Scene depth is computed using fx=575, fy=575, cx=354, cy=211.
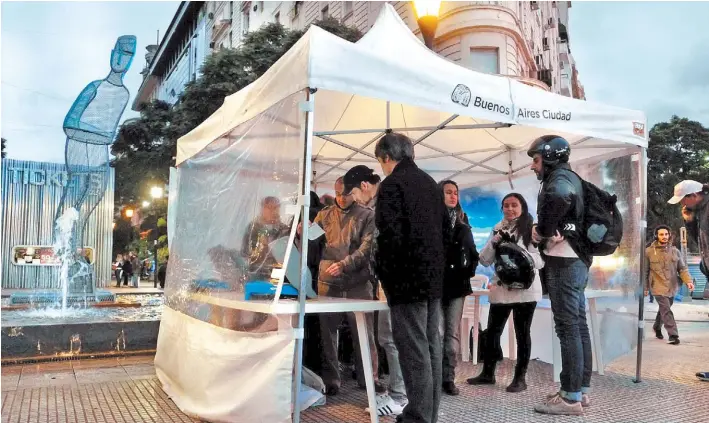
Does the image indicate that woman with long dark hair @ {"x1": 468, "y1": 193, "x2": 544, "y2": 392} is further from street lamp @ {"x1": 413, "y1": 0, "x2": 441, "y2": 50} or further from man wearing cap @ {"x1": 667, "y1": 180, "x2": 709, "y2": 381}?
street lamp @ {"x1": 413, "y1": 0, "x2": 441, "y2": 50}

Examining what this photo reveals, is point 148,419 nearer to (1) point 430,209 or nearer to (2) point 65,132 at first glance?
(1) point 430,209

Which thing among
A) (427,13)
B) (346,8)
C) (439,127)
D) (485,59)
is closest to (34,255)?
(346,8)

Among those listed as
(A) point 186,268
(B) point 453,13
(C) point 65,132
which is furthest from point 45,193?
(A) point 186,268

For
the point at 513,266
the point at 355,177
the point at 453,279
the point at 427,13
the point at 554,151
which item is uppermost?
the point at 427,13

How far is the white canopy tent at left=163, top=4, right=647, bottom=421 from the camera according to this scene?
360 cm

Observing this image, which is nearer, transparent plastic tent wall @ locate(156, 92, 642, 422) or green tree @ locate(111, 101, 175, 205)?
transparent plastic tent wall @ locate(156, 92, 642, 422)

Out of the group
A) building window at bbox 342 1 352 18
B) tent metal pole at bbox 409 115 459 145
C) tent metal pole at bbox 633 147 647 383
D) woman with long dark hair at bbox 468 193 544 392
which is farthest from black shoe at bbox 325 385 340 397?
building window at bbox 342 1 352 18

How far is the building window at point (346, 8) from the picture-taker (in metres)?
25.8

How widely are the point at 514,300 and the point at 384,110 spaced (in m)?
2.73

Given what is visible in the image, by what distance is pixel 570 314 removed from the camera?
4.25m

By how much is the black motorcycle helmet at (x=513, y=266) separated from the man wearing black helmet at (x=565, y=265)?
2.12ft

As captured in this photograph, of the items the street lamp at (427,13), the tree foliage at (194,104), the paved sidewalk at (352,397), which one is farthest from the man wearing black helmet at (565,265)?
the tree foliage at (194,104)

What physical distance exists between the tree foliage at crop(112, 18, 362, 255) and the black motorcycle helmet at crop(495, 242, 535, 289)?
14881mm

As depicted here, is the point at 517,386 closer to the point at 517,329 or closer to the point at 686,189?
the point at 517,329
